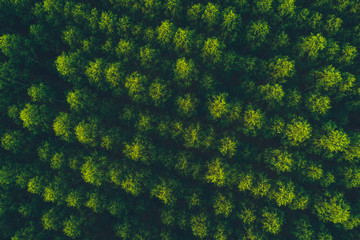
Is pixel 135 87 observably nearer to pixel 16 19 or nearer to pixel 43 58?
pixel 43 58

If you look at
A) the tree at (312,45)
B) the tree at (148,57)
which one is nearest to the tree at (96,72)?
the tree at (148,57)

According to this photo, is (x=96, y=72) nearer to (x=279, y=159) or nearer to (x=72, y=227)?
(x=72, y=227)

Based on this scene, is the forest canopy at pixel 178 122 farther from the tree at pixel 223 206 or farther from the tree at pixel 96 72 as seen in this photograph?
the tree at pixel 223 206

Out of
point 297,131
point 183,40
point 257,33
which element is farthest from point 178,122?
point 257,33

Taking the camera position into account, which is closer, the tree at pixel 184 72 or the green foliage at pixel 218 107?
the tree at pixel 184 72

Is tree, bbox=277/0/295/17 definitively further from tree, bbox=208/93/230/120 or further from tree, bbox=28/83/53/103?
tree, bbox=28/83/53/103

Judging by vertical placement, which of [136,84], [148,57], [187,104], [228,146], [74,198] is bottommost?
[74,198]

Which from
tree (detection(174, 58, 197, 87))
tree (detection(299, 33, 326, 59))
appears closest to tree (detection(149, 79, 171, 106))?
tree (detection(174, 58, 197, 87))

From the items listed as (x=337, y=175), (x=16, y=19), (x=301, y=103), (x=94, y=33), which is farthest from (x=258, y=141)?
(x=16, y=19)
